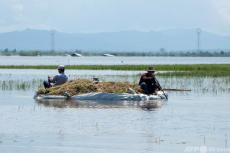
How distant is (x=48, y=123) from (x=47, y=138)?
3731 mm

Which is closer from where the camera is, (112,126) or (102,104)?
(112,126)

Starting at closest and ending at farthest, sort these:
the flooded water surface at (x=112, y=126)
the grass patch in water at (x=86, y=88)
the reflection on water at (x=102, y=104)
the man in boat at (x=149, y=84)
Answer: the flooded water surface at (x=112, y=126)
the reflection on water at (x=102, y=104)
the grass patch in water at (x=86, y=88)
the man in boat at (x=149, y=84)

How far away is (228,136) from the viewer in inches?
807

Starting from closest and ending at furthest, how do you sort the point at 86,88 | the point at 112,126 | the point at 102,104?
the point at 112,126 → the point at 102,104 → the point at 86,88

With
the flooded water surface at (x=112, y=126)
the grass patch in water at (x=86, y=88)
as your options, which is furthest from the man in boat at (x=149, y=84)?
the flooded water surface at (x=112, y=126)

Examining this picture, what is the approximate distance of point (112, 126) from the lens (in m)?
22.6

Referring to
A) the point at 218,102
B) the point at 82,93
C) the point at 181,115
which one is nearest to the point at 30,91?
the point at 82,93

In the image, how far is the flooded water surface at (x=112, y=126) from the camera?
18531mm

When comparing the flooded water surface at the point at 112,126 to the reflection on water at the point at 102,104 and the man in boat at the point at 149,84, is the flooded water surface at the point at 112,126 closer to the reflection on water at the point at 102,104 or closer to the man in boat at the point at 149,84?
the reflection on water at the point at 102,104

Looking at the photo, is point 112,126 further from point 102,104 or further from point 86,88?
point 86,88

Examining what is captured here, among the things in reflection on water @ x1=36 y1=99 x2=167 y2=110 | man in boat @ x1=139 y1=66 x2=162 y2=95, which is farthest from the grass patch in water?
reflection on water @ x1=36 y1=99 x2=167 y2=110

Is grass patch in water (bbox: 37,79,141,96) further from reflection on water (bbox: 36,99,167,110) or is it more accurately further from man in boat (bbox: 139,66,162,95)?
reflection on water (bbox: 36,99,167,110)

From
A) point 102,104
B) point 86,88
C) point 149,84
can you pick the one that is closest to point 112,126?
point 102,104

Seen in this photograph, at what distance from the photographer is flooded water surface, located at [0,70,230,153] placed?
60.8 ft
